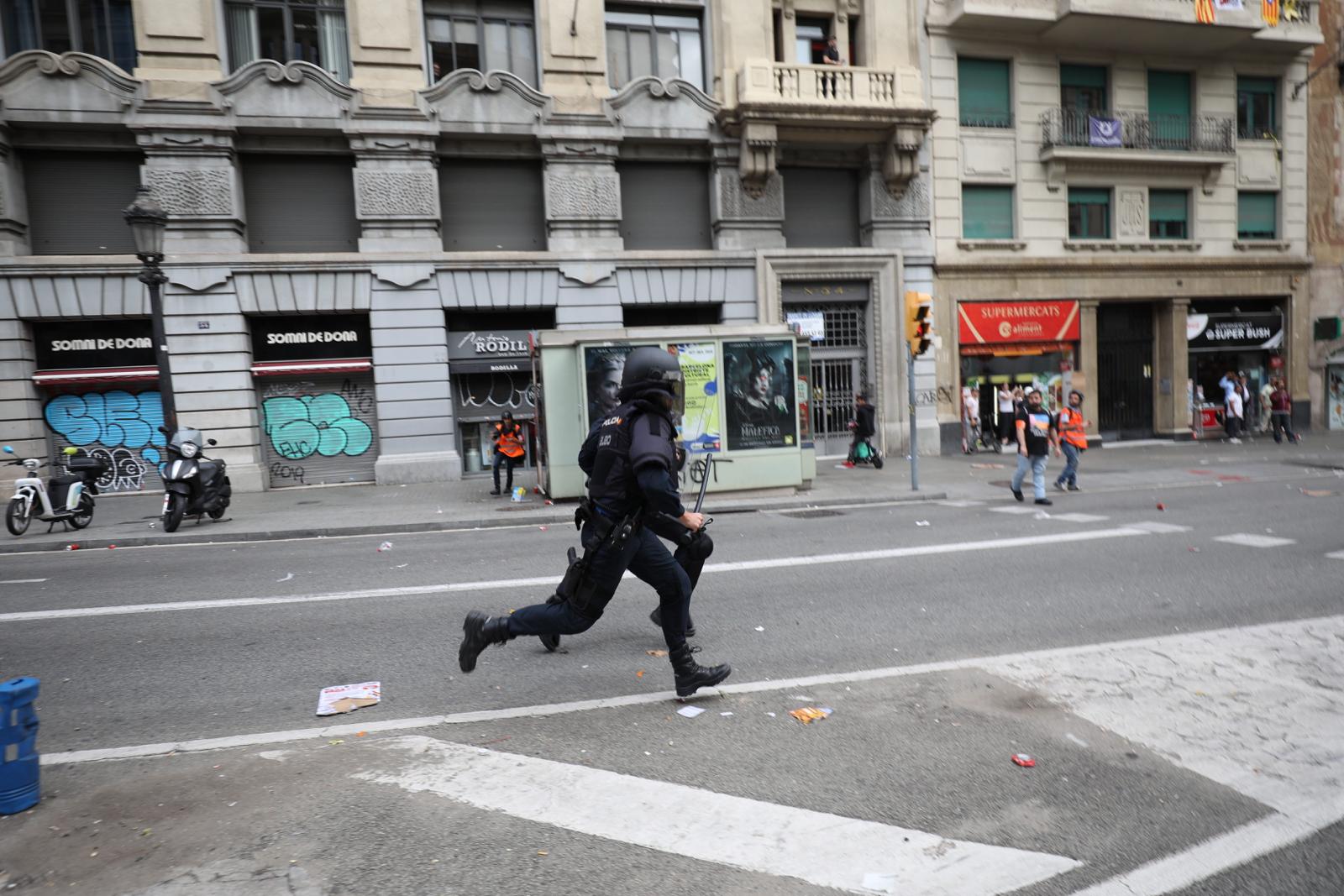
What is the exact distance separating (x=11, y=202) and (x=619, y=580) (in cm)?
1838

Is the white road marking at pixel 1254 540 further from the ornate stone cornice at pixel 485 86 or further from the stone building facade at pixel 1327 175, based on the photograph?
the stone building facade at pixel 1327 175

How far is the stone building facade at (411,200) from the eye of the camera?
1678 centimetres

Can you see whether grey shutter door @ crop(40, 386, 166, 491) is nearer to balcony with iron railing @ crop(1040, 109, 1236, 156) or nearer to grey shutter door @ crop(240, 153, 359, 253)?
grey shutter door @ crop(240, 153, 359, 253)

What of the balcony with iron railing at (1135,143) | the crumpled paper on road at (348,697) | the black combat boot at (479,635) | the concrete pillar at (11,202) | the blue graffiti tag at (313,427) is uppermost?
the balcony with iron railing at (1135,143)

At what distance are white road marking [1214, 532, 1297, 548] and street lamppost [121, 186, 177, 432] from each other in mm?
15219

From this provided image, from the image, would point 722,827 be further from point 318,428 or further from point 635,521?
point 318,428

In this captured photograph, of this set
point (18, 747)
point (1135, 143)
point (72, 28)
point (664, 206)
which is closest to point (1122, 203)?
point (1135, 143)

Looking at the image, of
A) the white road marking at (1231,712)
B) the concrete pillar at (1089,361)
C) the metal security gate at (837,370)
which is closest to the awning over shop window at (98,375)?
the metal security gate at (837,370)

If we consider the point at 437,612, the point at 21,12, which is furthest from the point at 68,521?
the point at 21,12

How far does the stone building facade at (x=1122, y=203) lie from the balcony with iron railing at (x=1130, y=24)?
2.1 inches

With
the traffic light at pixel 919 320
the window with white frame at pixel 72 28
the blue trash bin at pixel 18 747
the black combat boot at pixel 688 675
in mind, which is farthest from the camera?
the window with white frame at pixel 72 28

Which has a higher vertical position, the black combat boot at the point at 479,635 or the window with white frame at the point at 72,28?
the window with white frame at the point at 72,28

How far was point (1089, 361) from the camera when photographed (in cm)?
2317

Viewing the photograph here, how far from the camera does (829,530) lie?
10836 millimetres
